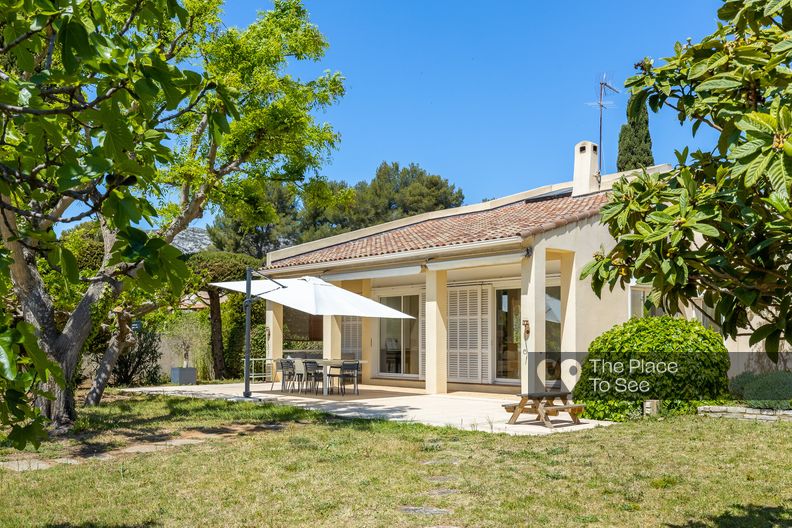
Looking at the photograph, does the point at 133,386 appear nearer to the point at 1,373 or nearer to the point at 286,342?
the point at 286,342

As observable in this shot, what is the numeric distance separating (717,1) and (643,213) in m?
1.52

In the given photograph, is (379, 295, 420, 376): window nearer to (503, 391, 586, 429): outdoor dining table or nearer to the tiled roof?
the tiled roof

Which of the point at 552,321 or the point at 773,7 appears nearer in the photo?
the point at 773,7

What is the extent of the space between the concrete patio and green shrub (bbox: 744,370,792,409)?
296 centimetres

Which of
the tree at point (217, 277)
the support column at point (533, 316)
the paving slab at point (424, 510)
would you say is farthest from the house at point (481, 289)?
the paving slab at point (424, 510)

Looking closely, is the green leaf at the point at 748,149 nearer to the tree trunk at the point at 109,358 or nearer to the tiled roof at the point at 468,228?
the tiled roof at the point at 468,228

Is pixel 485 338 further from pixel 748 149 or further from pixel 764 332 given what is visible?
pixel 748 149

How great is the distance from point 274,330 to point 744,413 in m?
14.3

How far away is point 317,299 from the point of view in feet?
55.7

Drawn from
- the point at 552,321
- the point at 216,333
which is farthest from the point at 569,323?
the point at 216,333

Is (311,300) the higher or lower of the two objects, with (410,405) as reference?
higher

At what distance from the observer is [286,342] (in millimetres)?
27625

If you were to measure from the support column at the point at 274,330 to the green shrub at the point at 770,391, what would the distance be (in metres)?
13.6

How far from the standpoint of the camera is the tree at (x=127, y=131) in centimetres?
289
